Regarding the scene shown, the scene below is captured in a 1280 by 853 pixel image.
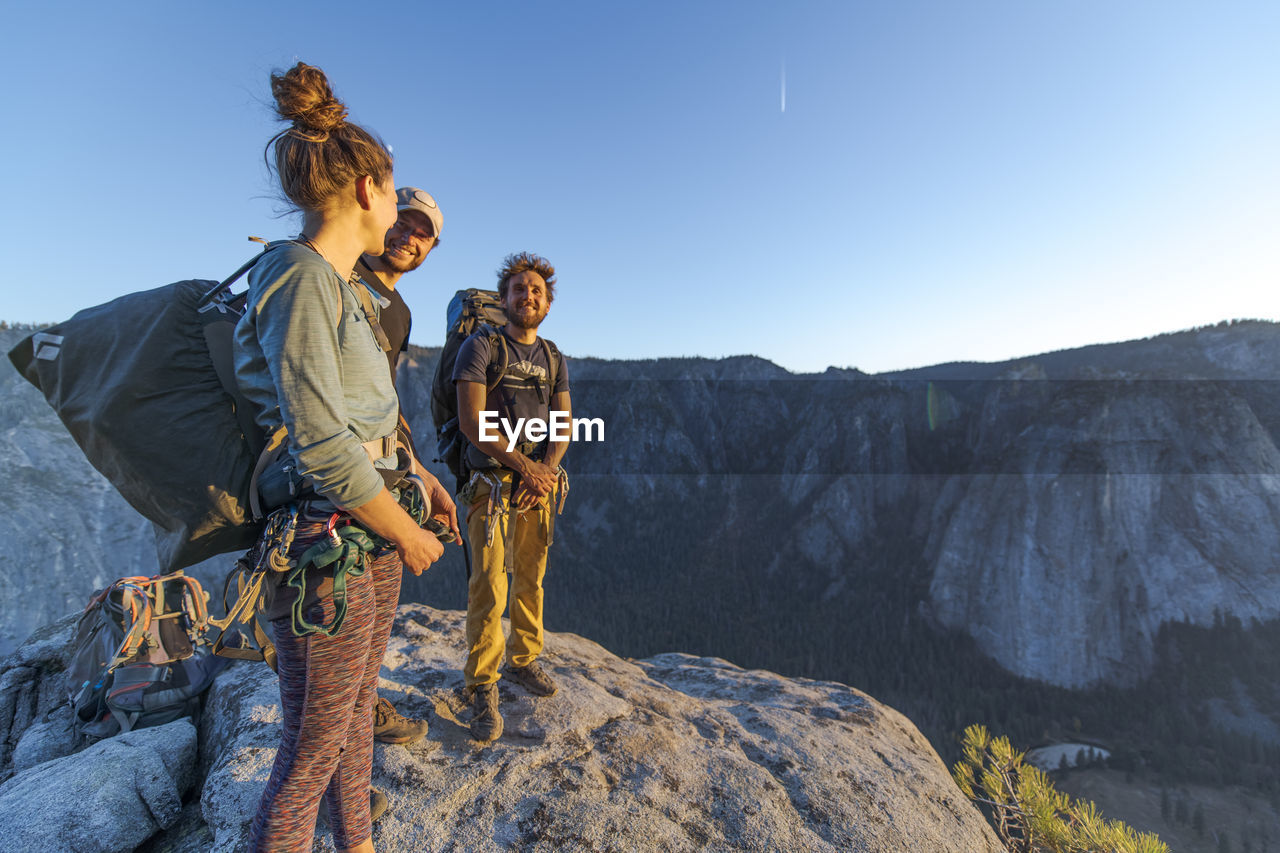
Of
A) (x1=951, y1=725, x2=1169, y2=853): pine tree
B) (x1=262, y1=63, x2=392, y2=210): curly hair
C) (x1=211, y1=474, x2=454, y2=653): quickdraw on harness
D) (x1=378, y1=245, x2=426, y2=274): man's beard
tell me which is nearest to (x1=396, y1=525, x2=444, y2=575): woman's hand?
(x1=211, y1=474, x2=454, y2=653): quickdraw on harness

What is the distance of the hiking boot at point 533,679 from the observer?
11.1ft

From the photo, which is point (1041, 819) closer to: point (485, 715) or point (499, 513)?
point (485, 715)

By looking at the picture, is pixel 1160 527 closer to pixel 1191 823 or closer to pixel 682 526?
pixel 1191 823

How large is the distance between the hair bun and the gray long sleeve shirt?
42cm

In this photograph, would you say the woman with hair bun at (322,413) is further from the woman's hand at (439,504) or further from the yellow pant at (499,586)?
the yellow pant at (499,586)

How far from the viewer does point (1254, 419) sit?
1975 cm

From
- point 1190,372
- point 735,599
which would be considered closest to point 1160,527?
point 1190,372

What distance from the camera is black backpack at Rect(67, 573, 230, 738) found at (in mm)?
3170

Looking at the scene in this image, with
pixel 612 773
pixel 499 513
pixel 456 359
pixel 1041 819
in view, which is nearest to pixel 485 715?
pixel 612 773

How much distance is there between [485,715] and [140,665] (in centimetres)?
247

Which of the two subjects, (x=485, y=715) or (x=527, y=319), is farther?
(x=527, y=319)

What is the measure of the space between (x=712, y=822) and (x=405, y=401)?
40184 mm

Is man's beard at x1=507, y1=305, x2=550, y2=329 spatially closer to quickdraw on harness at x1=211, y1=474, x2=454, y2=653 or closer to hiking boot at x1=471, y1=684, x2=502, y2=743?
quickdraw on harness at x1=211, y1=474, x2=454, y2=653

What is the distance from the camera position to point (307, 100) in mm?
1488
